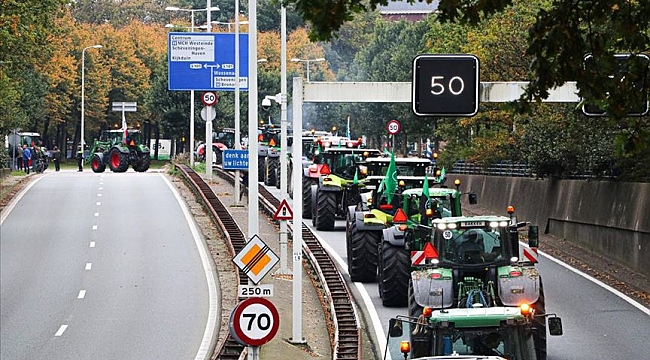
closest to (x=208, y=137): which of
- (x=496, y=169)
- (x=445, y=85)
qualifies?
(x=496, y=169)

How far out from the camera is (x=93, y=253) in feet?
119

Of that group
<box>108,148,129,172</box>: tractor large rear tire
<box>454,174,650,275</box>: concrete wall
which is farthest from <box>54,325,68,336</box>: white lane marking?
<box>108,148,129,172</box>: tractor large rear tire

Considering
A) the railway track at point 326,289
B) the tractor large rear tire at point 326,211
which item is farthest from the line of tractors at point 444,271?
the tractor large rear tire at point 326,211

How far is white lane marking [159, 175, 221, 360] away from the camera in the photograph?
23984 millimetres

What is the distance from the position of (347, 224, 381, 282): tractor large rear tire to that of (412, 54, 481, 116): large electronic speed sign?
31.7 feet

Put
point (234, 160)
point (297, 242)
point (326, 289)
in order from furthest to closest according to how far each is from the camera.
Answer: point (234, 160), point (326, 289), point (297, 242)

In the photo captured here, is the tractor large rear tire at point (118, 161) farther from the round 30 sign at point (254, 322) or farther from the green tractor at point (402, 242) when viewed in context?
the round 30 sign at point (254, 322)

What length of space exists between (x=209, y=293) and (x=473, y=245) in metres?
12.1

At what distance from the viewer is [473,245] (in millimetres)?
19125

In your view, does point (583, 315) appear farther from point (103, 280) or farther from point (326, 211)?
point (326, 211)

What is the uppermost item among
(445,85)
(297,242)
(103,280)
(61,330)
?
(445,85)

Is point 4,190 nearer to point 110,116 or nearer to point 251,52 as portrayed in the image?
point 251,52

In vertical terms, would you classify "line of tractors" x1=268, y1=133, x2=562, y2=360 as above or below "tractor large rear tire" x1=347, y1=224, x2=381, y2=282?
above

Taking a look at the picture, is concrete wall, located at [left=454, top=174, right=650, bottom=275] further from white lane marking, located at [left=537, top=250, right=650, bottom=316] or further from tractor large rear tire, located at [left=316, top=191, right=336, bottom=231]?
tractor large rear tire, located at [left=316, top=191, right=336, bottom=231]
